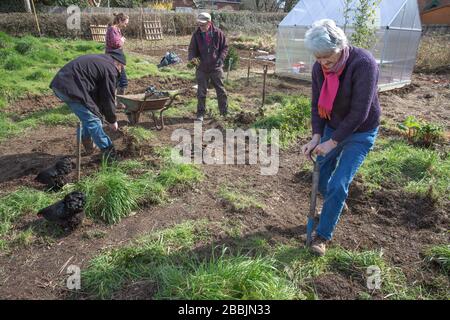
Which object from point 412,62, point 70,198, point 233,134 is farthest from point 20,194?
point 412,62

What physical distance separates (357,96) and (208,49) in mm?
4575

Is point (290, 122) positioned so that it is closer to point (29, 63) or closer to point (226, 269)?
point (226, 269)

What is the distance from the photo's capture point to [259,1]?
40.7 m

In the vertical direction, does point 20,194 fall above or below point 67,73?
below

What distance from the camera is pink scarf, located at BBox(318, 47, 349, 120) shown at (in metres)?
2.88

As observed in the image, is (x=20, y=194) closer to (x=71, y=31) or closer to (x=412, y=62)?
(x=412, y=62)

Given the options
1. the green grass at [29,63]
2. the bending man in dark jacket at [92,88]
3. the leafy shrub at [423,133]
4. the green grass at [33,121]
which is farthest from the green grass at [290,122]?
the green grass at [29,63]

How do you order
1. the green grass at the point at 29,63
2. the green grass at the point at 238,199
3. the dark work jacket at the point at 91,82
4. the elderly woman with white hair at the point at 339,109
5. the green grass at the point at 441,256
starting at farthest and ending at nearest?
the green grass at the point at 29,63, the dark work jacket at the point at 91,82, the green grass at the point at 238,199, the green grass at the point at 441,256, the elderly woman with white hair at the point at 339,109

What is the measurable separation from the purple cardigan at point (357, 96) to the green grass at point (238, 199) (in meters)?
1.54

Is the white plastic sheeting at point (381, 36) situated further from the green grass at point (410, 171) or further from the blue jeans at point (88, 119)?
the blue jeans at point (88, 119)

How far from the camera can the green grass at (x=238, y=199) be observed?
13.8 feet

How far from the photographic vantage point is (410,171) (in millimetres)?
5148

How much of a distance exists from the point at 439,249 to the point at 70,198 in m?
3.54

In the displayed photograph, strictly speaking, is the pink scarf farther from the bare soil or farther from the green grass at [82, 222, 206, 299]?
the green grass at [82, 222, 206, 299]
